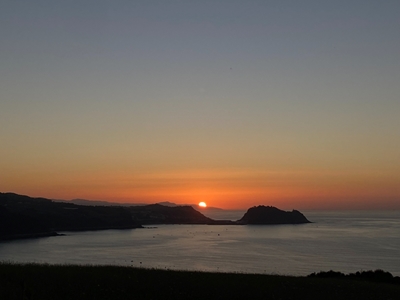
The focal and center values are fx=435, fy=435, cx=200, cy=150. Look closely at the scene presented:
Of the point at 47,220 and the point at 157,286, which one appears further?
the point at 47,220

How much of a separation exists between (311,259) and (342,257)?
8180mm

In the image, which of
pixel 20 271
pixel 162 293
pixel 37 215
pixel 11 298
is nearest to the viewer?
pixel 11 298

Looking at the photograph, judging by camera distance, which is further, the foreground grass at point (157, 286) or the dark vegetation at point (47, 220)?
the dark vegetation at point (47, 220)

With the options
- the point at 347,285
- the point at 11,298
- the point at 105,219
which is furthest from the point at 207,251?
the point at 105,219

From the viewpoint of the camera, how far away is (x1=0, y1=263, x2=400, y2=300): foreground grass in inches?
595

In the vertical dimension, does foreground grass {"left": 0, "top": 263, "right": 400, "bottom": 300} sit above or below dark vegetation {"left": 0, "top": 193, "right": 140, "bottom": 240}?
below

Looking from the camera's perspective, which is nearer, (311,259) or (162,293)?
(162,293)

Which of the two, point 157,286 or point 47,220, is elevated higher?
point 47,220

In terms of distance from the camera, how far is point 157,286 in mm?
16609

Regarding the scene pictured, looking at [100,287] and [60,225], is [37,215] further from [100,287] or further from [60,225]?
[100,287]

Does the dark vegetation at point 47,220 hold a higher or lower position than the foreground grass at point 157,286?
higher

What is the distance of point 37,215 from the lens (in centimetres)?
15950

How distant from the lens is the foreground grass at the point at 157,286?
15.1 metres

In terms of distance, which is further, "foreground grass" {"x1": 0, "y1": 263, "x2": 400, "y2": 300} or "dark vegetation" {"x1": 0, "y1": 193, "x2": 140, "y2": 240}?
"dark vegetation" {"x1": 0, "y1": 193, "x2": 140, "y2": 240}
